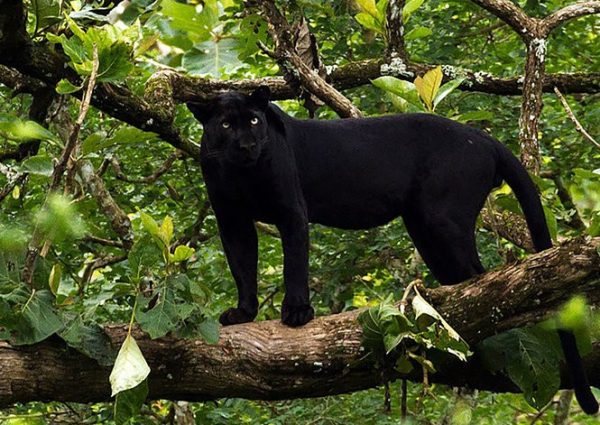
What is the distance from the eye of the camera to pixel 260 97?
361cm

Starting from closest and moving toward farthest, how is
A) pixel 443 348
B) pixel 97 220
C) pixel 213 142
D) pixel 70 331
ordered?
pixel 443 348, pixel 70 331, pixel 213 142, pixel 97 220

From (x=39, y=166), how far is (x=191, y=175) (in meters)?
2.59

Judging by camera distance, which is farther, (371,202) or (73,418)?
(73,418)

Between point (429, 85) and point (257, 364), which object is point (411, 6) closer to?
point (429, 85)

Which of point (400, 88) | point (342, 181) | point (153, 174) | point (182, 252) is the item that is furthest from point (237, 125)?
point (153, 174)

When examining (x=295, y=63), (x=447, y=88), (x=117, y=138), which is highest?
(x=295, y=63)

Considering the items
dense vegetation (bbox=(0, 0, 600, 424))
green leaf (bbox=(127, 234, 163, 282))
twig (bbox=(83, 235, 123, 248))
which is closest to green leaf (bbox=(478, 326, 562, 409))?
dense vegetation (bbox=(0, 0, 600, 424))

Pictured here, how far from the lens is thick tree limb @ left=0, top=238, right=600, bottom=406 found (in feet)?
10.1

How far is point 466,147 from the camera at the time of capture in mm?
3740

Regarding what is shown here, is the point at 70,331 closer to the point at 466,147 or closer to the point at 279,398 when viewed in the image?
the point at 279,398

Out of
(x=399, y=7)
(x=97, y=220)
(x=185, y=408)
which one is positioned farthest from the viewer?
(x=97, y=220)

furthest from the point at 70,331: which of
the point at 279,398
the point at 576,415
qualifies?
the point at 576,415

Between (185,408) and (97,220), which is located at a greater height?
(97,220)

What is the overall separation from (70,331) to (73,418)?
1.79 m
